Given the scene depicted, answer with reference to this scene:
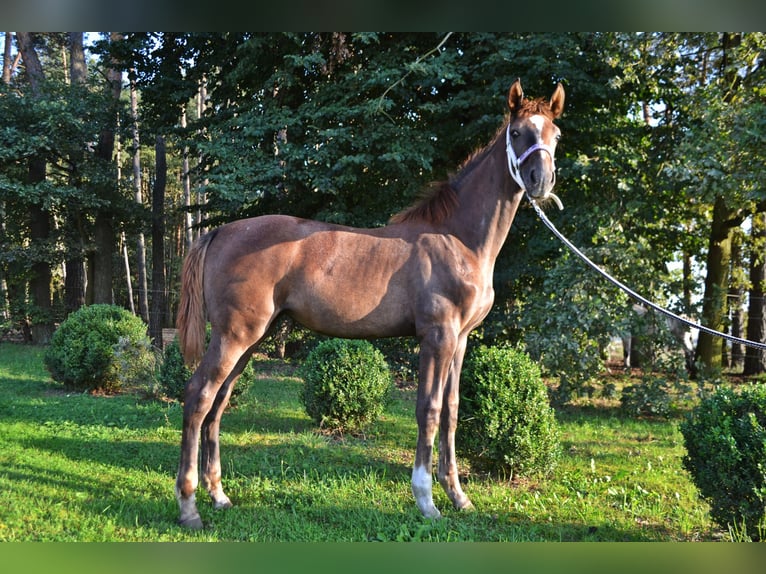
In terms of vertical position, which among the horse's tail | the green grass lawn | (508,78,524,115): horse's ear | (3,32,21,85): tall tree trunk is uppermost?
(3,32,21,85): tall tree trunk

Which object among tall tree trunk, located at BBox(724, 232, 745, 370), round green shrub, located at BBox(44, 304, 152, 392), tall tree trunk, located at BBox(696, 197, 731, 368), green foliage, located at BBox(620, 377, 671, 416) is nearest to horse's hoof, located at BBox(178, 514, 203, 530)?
round green shrub, located at BBox(44, 304, 152, 392)

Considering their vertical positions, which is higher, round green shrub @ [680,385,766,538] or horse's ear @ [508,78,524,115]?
horse's ear @ [508,78,524,115]

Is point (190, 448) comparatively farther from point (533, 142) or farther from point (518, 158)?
point (533, 142)

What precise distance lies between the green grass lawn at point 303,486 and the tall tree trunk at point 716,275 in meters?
2.89

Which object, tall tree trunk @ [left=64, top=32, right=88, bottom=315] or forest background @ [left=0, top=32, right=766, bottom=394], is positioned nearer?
forest background @ [left=0, top=32, right=766, bottom=394]

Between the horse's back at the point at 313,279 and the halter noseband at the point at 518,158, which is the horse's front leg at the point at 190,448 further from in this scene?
the halter noseband at the point at 518,158

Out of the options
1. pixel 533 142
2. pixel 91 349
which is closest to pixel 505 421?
pixel 533 142

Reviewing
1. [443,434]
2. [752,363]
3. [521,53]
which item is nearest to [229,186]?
[521,53]

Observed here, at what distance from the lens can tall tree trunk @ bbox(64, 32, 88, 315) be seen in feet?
47.4

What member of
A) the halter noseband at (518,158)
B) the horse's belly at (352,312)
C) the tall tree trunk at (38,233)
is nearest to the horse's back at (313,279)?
the horse's belly at (352,312)

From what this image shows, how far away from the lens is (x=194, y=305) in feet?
13.3

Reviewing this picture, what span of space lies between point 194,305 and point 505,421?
276cm

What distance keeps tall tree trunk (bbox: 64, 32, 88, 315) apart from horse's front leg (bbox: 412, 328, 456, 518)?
13515mm

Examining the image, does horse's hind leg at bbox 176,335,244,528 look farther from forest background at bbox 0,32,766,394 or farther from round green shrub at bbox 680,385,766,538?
forest background at bbox 0,32,766,394
